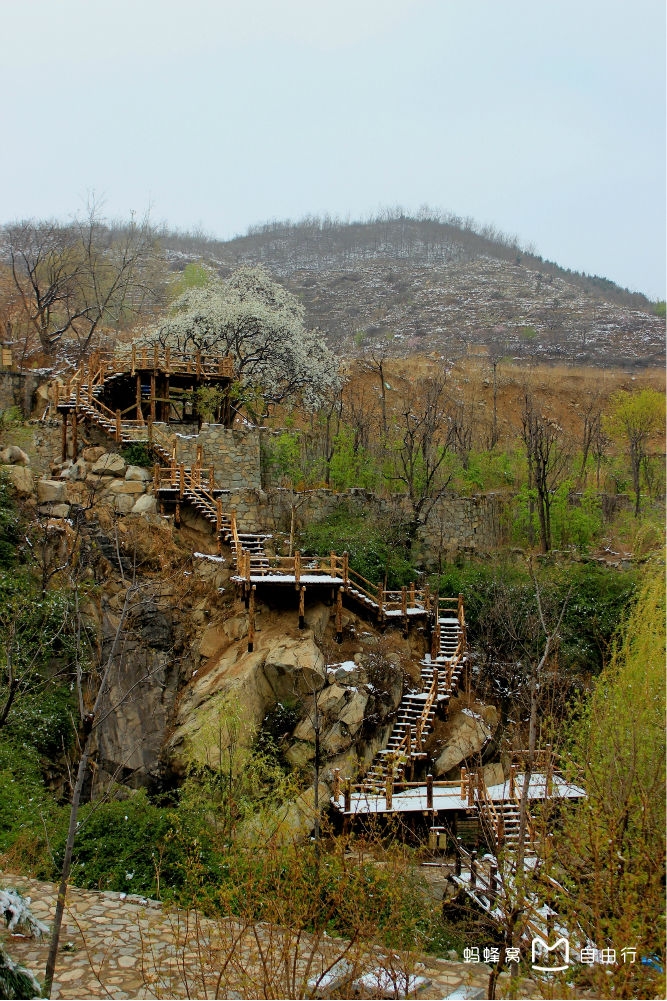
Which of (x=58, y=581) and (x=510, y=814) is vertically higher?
(x=58, y=581)

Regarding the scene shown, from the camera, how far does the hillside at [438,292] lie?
61.8 metres

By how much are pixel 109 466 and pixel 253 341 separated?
1138cm

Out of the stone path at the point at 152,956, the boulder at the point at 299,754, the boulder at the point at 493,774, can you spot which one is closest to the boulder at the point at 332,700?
the boulder at the point at 299,754

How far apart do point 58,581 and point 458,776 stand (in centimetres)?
1120

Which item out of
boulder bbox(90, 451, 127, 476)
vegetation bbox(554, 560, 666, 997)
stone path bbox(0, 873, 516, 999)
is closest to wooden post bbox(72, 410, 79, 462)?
boulder bbox(90, 451, 127, 476)

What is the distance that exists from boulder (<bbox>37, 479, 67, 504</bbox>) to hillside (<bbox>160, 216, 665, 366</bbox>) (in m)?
36.6

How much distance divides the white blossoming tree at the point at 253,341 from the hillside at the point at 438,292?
22.1 meters

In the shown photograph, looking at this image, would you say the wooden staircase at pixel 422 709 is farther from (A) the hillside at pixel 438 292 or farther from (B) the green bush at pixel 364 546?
(A) the hillside at pixel 438 292

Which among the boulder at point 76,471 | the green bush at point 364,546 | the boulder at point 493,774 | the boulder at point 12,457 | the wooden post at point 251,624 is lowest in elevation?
the boulder at point 493,774

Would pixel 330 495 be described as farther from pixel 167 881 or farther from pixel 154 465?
pixel 167 881

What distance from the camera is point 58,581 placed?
20.1 m

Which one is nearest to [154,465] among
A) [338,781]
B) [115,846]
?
[338,781]

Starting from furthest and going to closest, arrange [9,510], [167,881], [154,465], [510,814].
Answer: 1. [154,465]
2. [9,510]
3. [510,814]
4. [167,881]

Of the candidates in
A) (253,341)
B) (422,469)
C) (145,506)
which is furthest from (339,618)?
(253,341)
